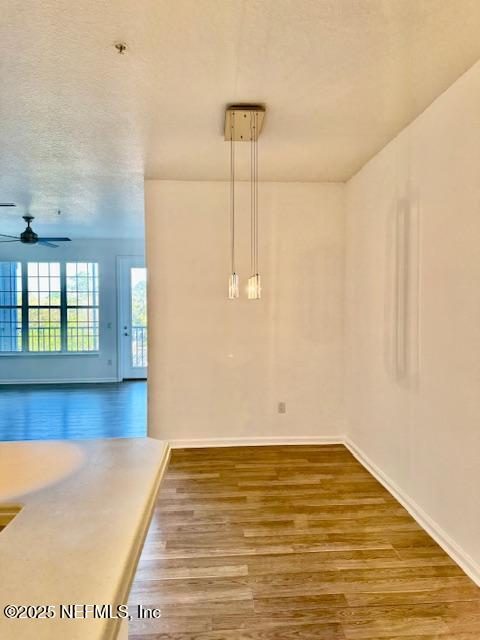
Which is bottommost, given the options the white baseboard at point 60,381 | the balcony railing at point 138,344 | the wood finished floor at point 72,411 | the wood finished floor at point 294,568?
the wood finished floor at point 72,411

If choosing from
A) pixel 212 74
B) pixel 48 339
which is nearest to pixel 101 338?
pixel 48 339

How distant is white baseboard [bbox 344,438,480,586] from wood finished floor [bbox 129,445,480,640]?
0.15 ft

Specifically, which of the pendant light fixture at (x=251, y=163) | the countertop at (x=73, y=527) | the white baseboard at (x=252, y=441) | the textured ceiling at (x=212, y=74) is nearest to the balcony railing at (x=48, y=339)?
the white baseboard at (x=252, y=441)

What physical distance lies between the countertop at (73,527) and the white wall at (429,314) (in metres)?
1.68

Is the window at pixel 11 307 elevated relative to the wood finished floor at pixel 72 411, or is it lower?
elevated

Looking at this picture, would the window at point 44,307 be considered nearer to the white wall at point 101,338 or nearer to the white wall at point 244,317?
the white wall at point 101,338

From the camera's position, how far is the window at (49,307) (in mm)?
7246

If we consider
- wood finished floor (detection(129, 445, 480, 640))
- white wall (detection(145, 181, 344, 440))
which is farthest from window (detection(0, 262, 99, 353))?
wood finished floor (detection(129, 445, 480, 640))

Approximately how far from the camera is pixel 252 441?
3867 mm

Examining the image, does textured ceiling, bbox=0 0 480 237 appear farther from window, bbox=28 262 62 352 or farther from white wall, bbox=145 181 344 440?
window, bbox=28 262 62 352

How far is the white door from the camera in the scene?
738 cm

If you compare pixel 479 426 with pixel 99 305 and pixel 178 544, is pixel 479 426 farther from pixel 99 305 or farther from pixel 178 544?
pixel 99 305

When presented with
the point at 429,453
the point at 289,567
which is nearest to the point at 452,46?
the point at 429,453

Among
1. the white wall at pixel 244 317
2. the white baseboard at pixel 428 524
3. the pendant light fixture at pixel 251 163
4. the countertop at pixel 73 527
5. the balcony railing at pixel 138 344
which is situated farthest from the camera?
the balcony railing at pixel 138 344
